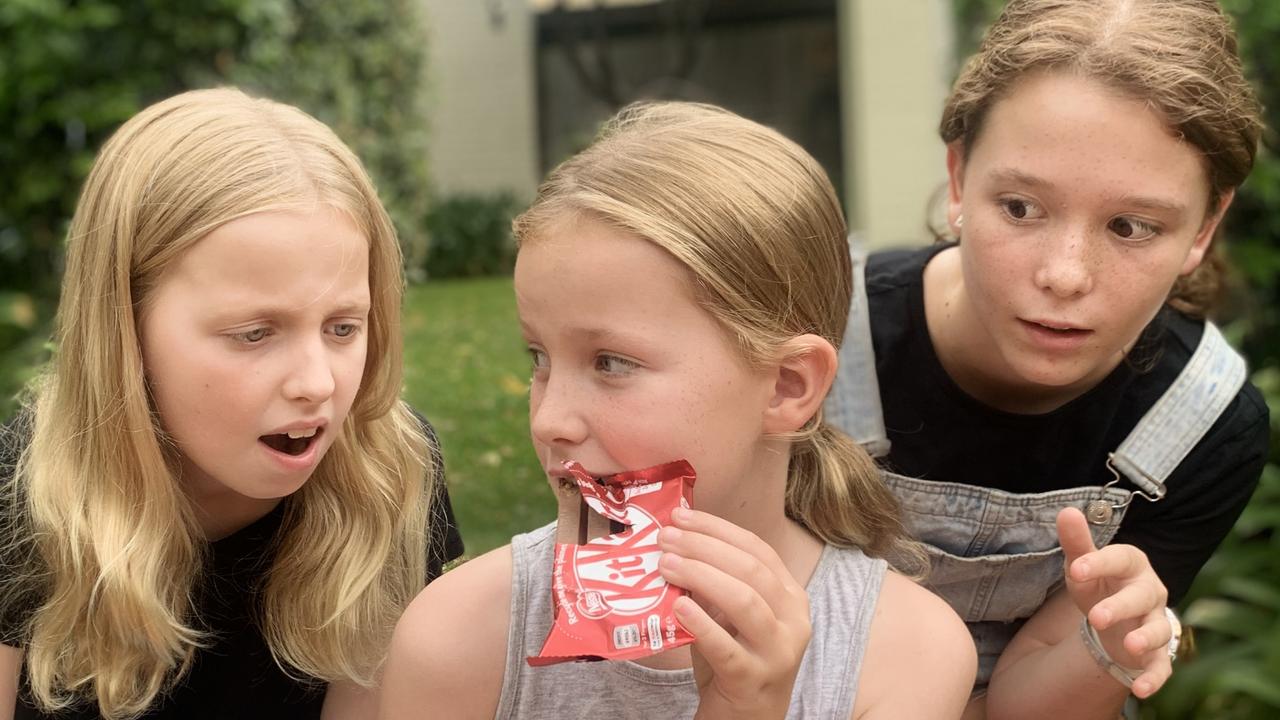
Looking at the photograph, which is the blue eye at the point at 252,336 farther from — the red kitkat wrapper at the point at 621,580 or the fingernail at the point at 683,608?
the fingernail at the point at 683,608

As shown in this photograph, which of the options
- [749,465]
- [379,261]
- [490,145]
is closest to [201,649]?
[379,261]

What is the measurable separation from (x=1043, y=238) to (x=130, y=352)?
1.59 m

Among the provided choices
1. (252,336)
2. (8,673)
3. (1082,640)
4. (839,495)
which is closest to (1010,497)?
(1082,640)

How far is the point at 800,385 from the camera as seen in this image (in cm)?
228

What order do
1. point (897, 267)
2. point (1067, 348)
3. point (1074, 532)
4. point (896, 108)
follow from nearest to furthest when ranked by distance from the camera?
1. point (1074, 532)
2. point (1067, 348)
3. point (897, 267)
4. point (896, 108)

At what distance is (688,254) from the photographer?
208cm

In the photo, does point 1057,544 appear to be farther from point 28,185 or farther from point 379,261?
point 28,185

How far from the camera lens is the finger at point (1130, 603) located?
82.9 inches

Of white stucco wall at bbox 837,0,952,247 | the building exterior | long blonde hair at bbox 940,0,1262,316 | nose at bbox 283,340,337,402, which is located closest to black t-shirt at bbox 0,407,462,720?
nose at bbox 283,340,337,402

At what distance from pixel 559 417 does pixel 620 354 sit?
13 cm

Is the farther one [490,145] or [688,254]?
[490,145]

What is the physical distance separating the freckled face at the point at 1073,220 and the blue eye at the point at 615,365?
83 cm

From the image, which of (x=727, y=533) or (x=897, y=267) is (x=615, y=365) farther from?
(x=897, y=267)

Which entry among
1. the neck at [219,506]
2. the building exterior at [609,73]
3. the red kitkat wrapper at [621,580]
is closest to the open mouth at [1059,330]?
the red kitkat wrapper at [621,580]
